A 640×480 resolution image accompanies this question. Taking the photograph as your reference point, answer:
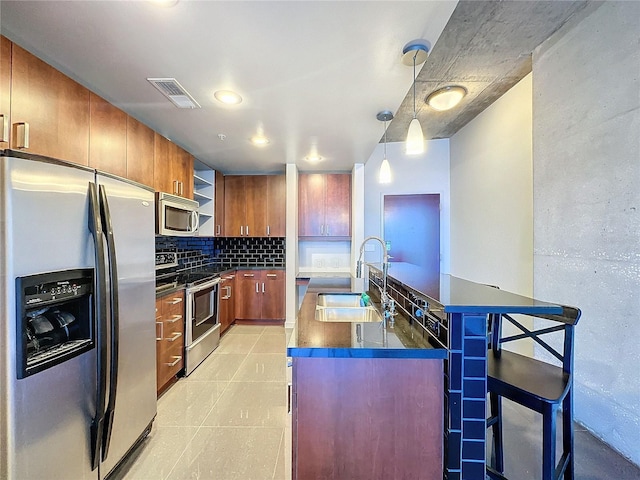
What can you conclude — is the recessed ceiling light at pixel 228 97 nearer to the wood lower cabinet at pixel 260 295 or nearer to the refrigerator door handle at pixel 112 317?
the refrigerator door handle at pixel 112 317

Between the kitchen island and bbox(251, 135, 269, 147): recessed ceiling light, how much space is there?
241cm

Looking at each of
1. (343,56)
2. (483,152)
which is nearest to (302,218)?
(483,152)

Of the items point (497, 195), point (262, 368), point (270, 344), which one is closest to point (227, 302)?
point (270, 344)

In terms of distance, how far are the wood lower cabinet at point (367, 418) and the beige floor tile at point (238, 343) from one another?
2414 mm

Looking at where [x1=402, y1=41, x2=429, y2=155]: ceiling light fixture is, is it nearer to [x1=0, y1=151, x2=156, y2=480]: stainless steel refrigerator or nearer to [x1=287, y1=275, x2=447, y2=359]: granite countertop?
[x1=287, y1=275, x2=447, y2=359]: granite countertop

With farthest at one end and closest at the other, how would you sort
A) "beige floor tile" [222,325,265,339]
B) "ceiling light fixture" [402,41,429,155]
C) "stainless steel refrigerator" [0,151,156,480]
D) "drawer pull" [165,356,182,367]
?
"beige floor tile" [222,325,265,339] → "drawer pull" [165,356,182,367] → "ceiling light fixture" [402,41,429,155] → "stainless steel refrigerator" [0,151,156,480]

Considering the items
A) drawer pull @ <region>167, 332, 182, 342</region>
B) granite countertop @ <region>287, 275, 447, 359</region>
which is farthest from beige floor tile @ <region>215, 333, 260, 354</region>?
granite countertop @ <region>287, 275, 447, 359</region>

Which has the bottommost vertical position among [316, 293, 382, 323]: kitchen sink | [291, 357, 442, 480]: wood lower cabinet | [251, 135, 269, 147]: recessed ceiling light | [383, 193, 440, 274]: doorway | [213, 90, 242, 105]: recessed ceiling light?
[291, 357, 442, 480]: wood lower cabinet

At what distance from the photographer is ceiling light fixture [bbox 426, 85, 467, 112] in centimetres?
285

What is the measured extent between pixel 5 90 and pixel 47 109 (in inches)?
7.7

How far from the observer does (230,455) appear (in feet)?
5.69

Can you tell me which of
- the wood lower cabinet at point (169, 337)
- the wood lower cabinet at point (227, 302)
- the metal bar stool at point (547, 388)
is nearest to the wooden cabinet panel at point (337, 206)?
the wood lower cabinet at point (227, 302)

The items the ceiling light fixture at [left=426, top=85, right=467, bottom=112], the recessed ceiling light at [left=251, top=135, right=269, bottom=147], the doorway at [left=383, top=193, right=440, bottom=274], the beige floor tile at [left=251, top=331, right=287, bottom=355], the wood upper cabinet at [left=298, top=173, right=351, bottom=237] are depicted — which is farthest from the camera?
the doorway at [left=383, top=193, right=440, bottom=274]

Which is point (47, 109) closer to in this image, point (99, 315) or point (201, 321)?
point (99, 315)
